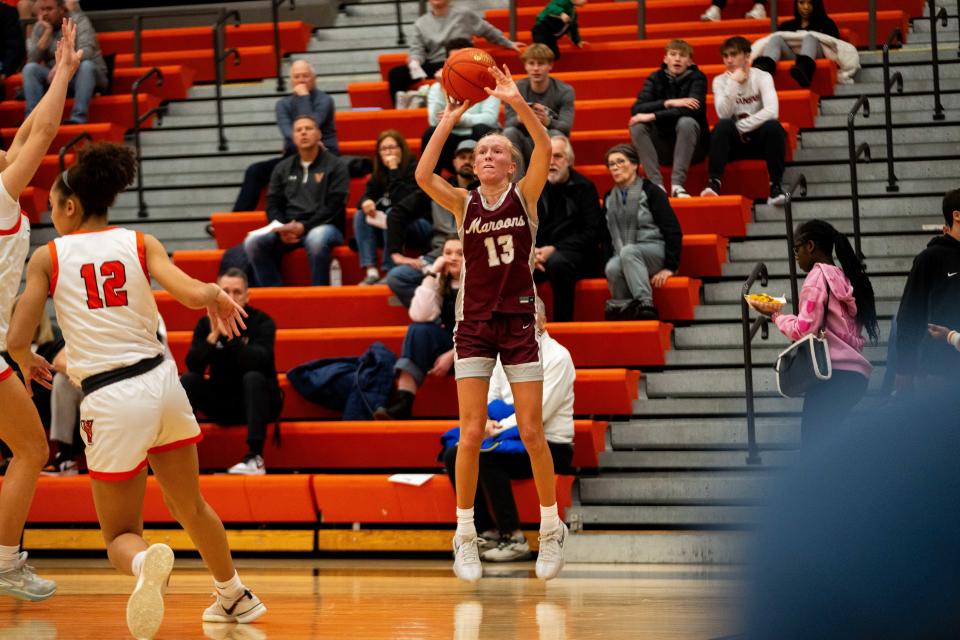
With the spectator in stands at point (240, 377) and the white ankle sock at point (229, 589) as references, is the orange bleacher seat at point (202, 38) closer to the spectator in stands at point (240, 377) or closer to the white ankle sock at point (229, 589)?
the spectator in stands at point (240, 377)

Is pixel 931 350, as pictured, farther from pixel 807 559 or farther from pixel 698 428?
pixel 807 559

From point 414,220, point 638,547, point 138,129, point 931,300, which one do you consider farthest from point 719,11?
point 638,547

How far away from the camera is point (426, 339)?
7.78 metres

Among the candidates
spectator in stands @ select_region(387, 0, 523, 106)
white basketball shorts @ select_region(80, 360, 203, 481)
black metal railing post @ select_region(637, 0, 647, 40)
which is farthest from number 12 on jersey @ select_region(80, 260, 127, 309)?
black metal railing post @ select_region(637, 0, 647, 40)

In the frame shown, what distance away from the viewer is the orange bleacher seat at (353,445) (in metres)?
7.34

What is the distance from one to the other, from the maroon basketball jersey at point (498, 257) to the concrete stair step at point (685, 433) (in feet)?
7.14

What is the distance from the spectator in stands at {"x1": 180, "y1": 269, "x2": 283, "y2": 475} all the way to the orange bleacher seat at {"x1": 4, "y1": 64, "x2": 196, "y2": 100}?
463cm

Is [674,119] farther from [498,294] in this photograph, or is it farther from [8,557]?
[8,557]

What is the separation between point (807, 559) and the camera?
1480 mm

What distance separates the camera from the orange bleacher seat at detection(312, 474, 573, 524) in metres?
6.91

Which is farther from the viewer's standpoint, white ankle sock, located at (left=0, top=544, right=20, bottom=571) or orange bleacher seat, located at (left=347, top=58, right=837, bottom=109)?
orange bleacher seat, located at (left=347, top=58, right=837, bottom=109)

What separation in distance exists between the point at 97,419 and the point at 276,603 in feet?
4.74

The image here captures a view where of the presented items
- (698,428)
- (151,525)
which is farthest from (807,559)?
(151,525)

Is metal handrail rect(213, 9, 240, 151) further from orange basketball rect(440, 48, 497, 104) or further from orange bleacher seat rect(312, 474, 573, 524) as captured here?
orange basketball rect(440, 48, 497, 104)
